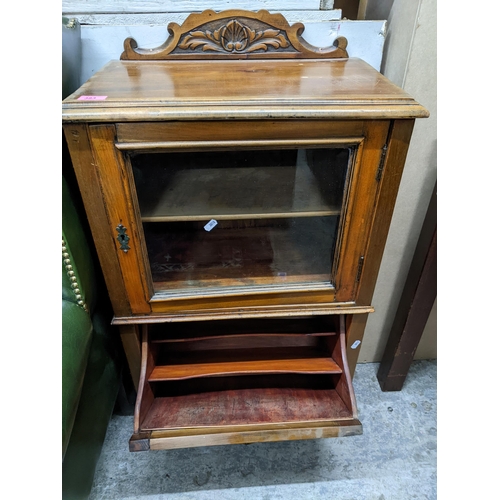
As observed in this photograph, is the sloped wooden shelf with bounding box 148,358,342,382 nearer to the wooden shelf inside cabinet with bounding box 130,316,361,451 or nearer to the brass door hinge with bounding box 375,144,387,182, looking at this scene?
the wooden shelf inside cabinet with bounding box 130,316,361,451

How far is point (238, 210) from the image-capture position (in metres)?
0.73

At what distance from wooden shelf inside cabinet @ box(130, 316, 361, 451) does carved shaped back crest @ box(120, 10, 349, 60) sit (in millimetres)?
586

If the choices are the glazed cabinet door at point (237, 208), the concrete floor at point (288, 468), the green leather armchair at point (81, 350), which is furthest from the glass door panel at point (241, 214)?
the concrete floor at point (288, 468)

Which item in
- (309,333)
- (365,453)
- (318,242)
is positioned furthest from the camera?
(365,453)

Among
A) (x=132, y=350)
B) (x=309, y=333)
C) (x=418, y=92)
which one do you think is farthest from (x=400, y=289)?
(x=132, y=350)

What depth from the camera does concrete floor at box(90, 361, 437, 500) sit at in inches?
38.4

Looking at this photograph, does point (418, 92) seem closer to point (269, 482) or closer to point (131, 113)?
point (131, 113)


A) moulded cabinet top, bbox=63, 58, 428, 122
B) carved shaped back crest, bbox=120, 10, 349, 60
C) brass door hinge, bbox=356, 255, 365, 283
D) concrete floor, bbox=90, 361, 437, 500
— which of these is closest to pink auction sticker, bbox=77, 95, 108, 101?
moulded cabinet top, bbox=63, 58, 428, 122

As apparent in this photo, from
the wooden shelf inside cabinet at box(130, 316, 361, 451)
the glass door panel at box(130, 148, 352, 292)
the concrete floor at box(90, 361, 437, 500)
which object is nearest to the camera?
the glass door panel at box(130, 148, 352, 292)

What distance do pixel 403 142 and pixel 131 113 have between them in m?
0.42

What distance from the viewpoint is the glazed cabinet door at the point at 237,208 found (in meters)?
0.59

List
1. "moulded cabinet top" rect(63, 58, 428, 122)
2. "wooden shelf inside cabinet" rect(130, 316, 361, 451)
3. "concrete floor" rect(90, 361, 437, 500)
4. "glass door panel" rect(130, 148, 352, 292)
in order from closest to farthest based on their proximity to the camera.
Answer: "moulded cabinet top" rect(63, 58, 428, 122) < "glass door panel" rect(130, 148, 352, 292) < "wooden shelf inside cabinet" rect(130, 316, 361, 451) < "concrete floor" rect(90, 361, 437, 500)

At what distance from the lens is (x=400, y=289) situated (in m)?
1.13

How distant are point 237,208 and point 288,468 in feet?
2.41
